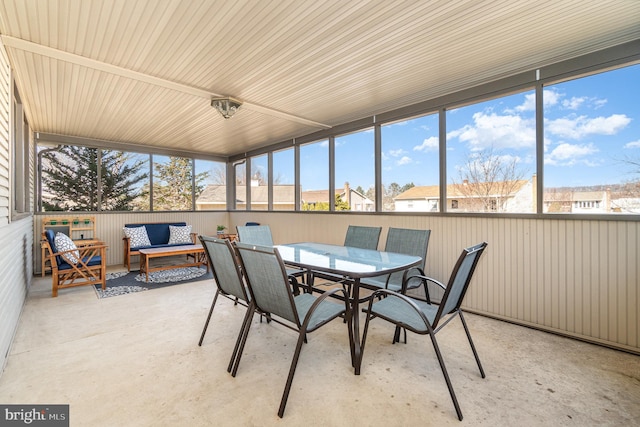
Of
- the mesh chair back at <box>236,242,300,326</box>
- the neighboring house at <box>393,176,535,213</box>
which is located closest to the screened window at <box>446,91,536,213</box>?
the neighboring house at <box>393,176,535,213</box>

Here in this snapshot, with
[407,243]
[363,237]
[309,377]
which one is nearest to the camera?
[309,377]

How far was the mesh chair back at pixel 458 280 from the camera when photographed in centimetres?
175

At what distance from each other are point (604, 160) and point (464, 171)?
1233 millimetres

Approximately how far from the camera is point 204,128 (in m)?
5.25

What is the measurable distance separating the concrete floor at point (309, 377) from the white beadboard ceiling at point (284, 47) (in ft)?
8.69

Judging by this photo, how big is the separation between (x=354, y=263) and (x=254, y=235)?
73.9 inches

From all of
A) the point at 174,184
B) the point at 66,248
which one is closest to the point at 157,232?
the point at 174,184

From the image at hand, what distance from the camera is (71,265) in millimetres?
4035

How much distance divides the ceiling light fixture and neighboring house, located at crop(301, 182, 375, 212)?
217 cm

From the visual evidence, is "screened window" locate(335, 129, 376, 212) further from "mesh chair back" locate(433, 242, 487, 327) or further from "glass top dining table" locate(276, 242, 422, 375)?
"mesh chair back" locate(433, 242, 487, 327)

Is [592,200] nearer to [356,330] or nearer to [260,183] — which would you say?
[356,330]

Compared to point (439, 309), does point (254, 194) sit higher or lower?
higher

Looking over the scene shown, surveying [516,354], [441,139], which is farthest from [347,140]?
[516,354]

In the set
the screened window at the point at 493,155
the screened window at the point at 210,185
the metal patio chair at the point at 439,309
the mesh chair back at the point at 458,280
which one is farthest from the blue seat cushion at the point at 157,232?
the mesh chair back at the point at 458,280
